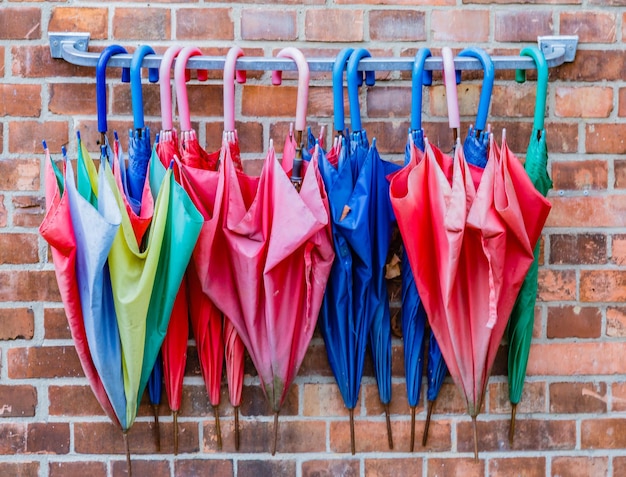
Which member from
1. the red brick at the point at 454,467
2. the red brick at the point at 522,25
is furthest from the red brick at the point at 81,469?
the red brick at the point at 522,25

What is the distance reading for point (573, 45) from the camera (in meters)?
1.33

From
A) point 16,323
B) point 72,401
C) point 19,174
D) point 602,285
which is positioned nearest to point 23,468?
point 72,401

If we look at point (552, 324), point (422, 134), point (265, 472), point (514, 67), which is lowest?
point (265, 472)

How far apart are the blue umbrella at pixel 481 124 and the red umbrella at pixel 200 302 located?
47 cm

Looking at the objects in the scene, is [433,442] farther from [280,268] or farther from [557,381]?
[280,268]

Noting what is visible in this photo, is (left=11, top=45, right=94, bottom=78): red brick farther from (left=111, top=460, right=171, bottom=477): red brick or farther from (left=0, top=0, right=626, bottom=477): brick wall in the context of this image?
(left=111, top=460, right=171, bottom=477): red brick

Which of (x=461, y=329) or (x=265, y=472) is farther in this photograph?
(x=265, y=472)

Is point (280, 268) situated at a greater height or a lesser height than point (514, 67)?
lesser

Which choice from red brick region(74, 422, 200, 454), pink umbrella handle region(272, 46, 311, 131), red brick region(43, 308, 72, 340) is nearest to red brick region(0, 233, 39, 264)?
red brick region(43, 308, 72, 340)

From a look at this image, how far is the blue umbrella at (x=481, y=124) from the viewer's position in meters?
1.23

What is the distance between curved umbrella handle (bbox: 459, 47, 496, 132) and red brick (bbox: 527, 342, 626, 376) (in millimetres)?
467

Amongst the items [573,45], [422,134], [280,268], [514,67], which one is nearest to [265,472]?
[280,268]

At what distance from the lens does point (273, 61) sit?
49.5 inches

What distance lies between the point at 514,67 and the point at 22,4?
36.8 inches
